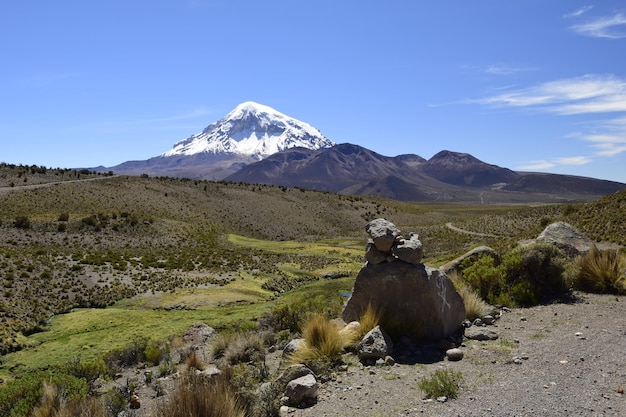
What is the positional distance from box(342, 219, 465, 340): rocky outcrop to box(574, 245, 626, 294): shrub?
20.0ft

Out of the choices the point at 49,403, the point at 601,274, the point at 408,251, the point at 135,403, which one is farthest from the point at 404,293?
the point at 601,274

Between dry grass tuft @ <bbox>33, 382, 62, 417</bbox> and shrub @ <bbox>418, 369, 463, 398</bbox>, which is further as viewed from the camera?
dry grass tuft @ <bbox>33, 382, 62, 417</bbox>

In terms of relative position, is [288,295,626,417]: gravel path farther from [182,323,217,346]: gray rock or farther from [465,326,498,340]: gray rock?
[182,323,217,346]: gray rock

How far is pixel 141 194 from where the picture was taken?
83.4 metres

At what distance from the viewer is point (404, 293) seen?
1073 centimetres

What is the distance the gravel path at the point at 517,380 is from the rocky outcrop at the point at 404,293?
962mm

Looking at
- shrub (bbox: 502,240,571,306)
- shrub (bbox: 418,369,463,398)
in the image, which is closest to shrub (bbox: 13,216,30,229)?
shrub (bbox: 502,240,571,306)

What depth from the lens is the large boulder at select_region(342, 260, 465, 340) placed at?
10484 millimetres

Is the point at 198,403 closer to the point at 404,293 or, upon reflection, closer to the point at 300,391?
the point at 300,391

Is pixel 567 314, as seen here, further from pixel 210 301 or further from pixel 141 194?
pixel 141 194

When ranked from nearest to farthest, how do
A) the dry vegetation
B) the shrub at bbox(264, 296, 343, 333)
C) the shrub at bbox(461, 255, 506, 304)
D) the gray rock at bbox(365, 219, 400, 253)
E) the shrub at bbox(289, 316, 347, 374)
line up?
1. the shrub at bbox(289, 316, 347, 374)
2. the gray rock at bbox(365, 219, 400, 253)
3. the dry vegetation
4. the shrub at bbox(461, 255, 506, 304)
5. the shrub at bbox(264, 296, 343, 333)

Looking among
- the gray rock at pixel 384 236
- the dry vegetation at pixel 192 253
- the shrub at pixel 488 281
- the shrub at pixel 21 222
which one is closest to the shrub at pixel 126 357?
the dry vegetation at pixel 192 253

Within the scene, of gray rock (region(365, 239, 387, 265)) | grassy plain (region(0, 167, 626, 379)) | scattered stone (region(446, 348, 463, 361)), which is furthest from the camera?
grassy plain (region(0, 167, 626, 379))

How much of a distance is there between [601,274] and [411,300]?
7.97m
